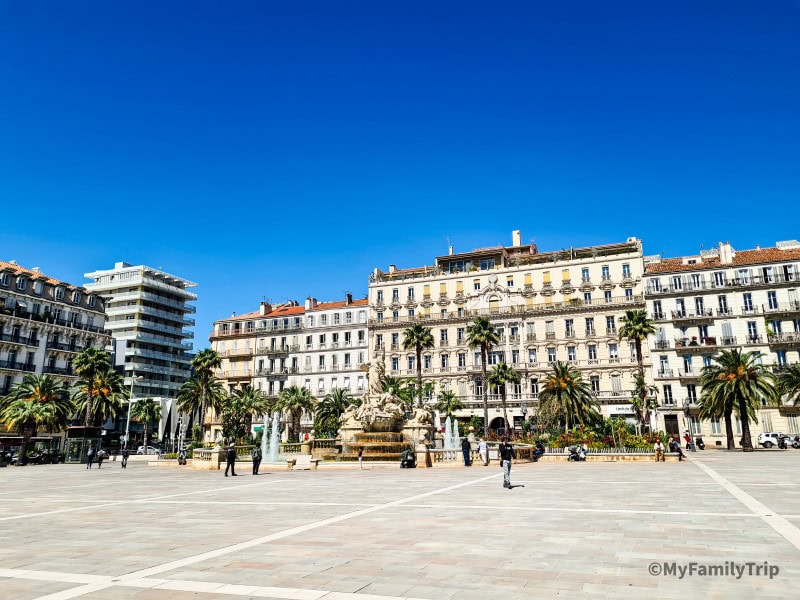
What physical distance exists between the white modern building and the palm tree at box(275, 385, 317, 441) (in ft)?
91.3

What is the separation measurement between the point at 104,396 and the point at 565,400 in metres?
42.7

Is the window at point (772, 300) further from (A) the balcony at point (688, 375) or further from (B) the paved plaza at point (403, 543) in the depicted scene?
(B) the paved plaza at point (403, 543)

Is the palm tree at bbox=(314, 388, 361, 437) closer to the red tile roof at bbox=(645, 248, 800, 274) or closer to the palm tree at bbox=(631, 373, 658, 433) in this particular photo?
the palm tree at bbox=(631, 373, 658, 433)

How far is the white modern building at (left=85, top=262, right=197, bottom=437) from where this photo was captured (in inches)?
3573

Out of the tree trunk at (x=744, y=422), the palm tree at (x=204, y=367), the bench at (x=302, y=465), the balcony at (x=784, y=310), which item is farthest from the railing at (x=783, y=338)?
the palm tree at (x=204, y=367)

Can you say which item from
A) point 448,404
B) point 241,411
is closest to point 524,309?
point 448,404

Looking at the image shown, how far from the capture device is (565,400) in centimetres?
5125

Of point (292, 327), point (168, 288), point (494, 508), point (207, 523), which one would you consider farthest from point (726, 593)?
point (168, 288)

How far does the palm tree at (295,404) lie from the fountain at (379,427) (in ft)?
100

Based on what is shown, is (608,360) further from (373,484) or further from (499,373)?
(373,484)

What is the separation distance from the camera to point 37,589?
7.01m

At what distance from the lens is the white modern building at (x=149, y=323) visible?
298 feet

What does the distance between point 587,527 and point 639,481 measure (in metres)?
11.6

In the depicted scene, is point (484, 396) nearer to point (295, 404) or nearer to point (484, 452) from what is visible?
point (295, 404)
